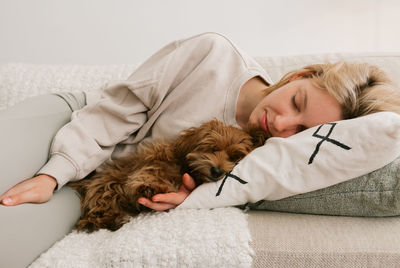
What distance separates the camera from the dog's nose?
3.73ft

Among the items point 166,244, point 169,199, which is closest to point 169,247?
point 166,244

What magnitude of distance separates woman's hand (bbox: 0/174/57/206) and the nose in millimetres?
735

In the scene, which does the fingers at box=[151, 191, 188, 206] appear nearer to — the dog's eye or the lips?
the dog's eye

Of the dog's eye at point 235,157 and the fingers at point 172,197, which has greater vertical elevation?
the dog's eye at point 235,157

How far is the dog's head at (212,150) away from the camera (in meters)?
1.14

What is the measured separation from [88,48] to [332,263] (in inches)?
91.4

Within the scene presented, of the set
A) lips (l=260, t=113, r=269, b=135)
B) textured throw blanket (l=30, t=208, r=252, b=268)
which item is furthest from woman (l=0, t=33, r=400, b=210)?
textured throw blanket (l=30, t=208, r=252, b=268)

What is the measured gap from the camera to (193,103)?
1.51 metres

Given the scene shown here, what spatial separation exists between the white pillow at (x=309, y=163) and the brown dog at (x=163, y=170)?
0.05 metres

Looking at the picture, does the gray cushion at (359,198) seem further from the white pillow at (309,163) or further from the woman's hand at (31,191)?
the woman's hand at (31,191)

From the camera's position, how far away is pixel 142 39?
108 inches

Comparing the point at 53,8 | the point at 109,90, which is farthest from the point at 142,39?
the point at 109,90

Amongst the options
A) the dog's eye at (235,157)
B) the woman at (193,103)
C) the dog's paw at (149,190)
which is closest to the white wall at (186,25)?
the woman at (193,103)

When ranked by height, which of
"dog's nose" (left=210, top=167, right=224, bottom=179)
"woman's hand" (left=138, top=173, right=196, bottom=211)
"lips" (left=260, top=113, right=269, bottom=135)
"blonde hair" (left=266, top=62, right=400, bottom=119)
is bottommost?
"woman's hand" (left=138, top=173, right=196, bottom=211)
